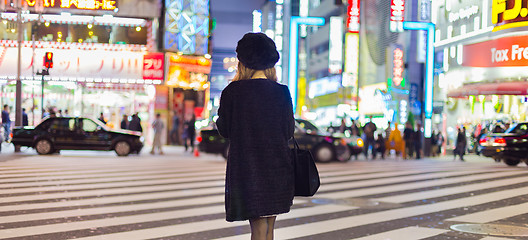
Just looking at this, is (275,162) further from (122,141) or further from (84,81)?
(84,81)

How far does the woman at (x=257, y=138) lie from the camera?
383 centimetres

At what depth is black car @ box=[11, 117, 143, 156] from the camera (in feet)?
73.1

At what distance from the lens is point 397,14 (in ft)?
87.2

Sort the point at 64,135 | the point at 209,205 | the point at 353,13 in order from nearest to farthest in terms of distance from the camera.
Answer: the point at 209,205 < the point at 64,135 < the point at 353,13

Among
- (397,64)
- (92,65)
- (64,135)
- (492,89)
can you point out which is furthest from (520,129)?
(397,64)

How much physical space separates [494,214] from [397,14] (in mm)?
18757

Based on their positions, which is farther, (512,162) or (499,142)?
(512,162)

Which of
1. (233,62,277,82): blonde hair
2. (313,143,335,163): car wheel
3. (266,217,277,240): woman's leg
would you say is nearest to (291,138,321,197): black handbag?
(266,217,277,240): woman's leg

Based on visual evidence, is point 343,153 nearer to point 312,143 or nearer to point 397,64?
point 312,143

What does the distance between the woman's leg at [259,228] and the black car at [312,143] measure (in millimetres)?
15892

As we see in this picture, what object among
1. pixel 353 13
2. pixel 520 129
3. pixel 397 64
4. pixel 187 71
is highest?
pixel 353 13

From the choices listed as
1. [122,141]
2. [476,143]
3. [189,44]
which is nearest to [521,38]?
[476,143]

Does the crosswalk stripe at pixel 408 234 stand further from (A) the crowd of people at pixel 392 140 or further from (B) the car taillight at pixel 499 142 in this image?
(A) the crowd of people at pixel 392 140

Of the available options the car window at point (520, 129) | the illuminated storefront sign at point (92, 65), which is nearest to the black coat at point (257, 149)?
the car window at point (520, 129)
